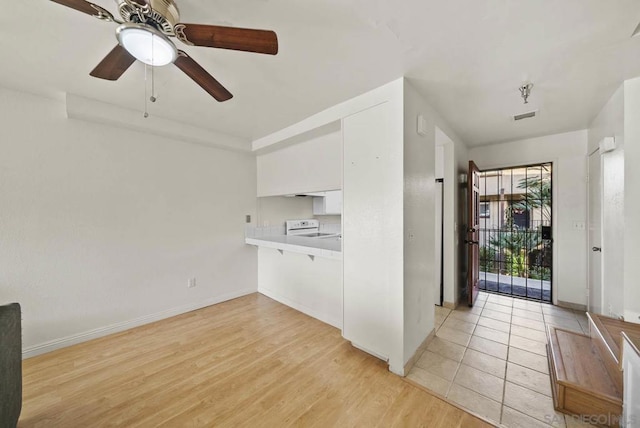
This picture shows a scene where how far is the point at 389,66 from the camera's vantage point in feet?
5.76

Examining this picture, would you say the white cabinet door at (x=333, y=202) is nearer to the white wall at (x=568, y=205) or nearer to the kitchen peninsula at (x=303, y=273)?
the kitchen peninsula at (x=303, y=273)

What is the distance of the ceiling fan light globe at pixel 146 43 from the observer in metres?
1.14

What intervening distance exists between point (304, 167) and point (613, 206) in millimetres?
3090

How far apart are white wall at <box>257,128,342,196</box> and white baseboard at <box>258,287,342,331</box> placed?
4.92 feet

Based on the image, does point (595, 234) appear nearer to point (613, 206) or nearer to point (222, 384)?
point (613, 206)

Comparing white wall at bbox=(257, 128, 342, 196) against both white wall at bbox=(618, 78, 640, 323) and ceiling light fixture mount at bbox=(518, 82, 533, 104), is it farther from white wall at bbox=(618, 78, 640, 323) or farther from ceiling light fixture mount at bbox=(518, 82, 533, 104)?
white wall at bbox=(618, 78, 640, 323)

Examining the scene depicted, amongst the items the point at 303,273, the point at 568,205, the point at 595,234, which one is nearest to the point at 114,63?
the point at 303,273

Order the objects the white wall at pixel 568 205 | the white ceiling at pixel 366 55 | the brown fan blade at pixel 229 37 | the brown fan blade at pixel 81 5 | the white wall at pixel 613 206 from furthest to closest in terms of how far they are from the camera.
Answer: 1. the white wall at pixel 568 205
2. the white wall at pixel 613 206
3. the white ceiling at pixel 366 55
4. the brown fan blade at pixel 229 37
5. the brown fan blade at pixel 81 5

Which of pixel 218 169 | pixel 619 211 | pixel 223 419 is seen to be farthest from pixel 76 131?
pixel 619 211

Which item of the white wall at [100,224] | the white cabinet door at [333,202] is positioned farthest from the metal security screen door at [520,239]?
the white wall at [100,224]

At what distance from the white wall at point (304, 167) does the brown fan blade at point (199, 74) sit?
1347mm

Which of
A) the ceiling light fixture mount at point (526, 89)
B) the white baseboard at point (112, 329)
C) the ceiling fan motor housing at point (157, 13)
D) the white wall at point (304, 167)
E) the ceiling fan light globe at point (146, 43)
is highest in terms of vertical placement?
the ceiling light fixture mount at point (526, 89)

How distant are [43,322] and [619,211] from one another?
5260mm

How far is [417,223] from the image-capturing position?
2.14 m
